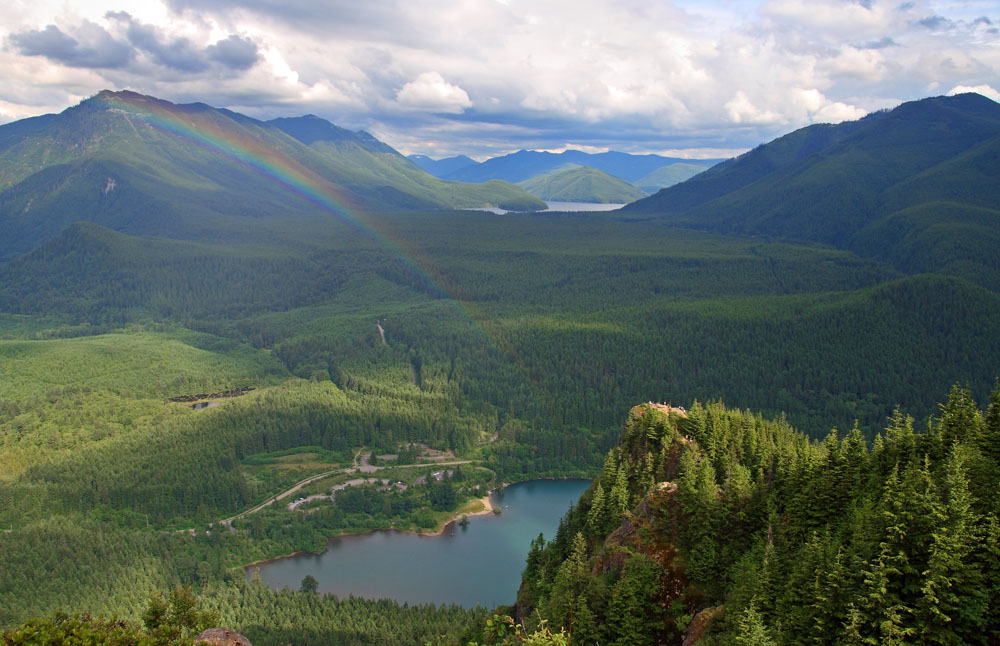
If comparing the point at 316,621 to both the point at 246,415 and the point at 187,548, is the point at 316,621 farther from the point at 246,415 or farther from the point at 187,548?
the point at 246,415

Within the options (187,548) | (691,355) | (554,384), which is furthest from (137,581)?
(691,355)

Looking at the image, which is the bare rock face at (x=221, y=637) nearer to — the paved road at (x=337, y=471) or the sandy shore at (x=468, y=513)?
the sandy shore at (x=468, y=513)

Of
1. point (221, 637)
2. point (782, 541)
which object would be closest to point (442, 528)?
point (221, 637)

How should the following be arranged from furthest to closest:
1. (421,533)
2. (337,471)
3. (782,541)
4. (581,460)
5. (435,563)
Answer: (581,460), (337,471), (421,533), (435,563), (782,541)

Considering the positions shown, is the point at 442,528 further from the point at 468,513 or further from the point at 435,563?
the point at 435,563

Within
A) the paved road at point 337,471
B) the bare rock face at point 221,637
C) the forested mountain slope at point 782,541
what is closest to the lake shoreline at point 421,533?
the paved road at point 337,471

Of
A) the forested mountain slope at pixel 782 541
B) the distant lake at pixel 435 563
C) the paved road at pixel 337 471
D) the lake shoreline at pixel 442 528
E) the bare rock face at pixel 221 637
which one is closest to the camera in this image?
the forested mountain slope at pixel 782 541
